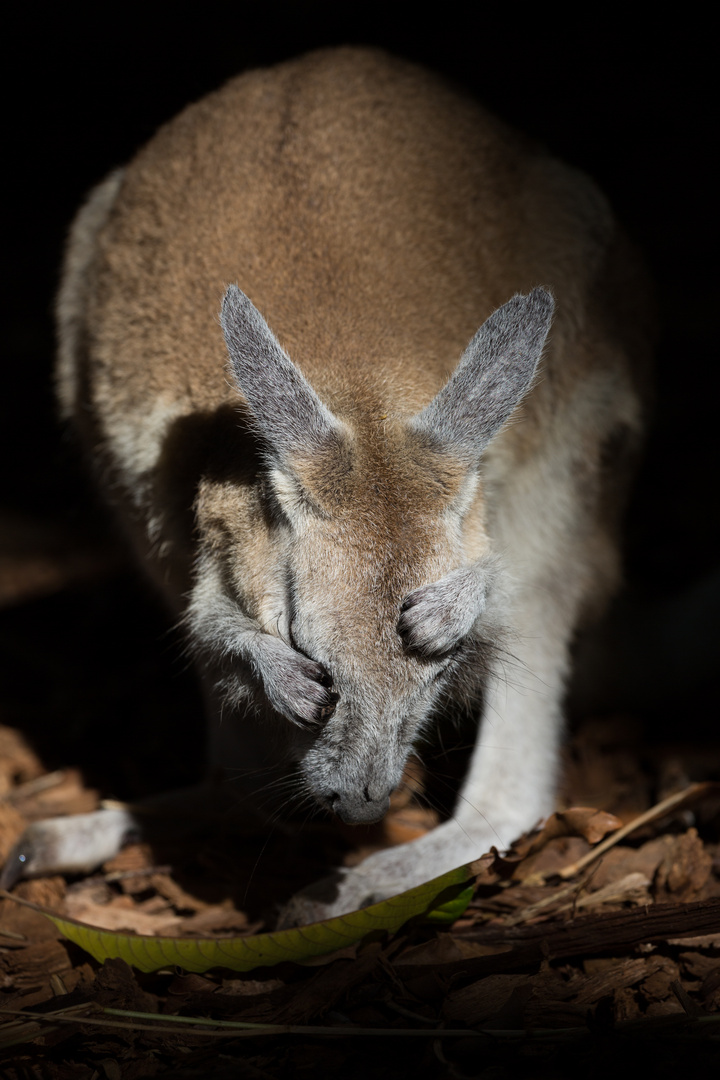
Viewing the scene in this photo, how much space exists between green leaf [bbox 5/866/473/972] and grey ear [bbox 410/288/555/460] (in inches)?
41.6

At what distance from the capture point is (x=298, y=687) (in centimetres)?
212

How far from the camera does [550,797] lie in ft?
11.1

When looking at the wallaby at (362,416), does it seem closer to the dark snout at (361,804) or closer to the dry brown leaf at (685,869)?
the dark snout at (361,804)

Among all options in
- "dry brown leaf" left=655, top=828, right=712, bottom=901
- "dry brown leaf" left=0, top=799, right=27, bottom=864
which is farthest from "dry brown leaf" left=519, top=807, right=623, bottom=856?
"dry brown leaf" left=0, top=799, right=27, bottom=864

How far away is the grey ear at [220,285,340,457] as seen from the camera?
2148mm

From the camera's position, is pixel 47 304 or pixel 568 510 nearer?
pixel 568 510

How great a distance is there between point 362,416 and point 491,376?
31cm

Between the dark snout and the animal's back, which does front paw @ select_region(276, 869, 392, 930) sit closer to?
the dark snout

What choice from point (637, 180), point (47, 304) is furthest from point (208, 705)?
point (637, 180)

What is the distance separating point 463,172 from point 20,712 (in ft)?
8.57

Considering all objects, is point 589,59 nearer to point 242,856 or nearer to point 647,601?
point 647,601

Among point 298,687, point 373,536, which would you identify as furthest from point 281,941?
point 373,536

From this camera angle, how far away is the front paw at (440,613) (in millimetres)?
2084

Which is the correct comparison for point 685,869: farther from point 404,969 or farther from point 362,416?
point 362,416
